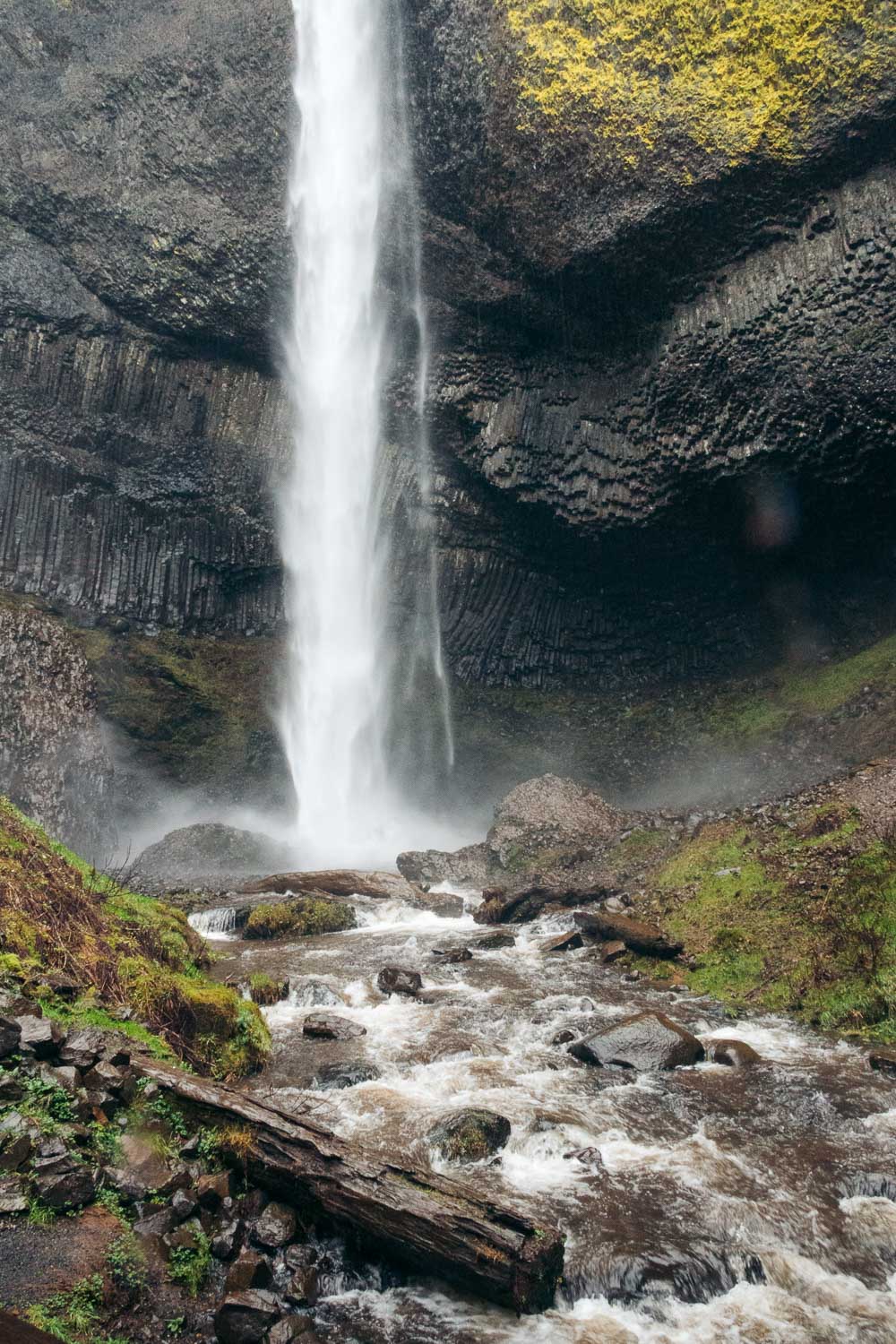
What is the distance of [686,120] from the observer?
20375 mm

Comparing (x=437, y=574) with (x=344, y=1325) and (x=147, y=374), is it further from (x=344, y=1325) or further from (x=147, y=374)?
(x=344, y=1325)

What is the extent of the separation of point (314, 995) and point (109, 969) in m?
3.25

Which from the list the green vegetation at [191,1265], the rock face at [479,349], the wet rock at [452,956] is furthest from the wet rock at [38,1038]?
the rock face at [479,349]

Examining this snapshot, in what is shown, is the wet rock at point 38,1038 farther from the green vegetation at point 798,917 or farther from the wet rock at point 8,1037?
the green vegetation at point 798,917

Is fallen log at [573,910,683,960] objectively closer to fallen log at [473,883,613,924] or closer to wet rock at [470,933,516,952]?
wet rock at [470,933,516,952]

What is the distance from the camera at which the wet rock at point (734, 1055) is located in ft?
26.2

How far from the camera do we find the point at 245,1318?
408 centimetres

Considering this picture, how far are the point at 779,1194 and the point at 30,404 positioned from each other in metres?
26.1

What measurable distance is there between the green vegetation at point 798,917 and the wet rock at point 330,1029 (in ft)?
14.8

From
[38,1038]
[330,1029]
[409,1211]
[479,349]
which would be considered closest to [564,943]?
[330,1029]

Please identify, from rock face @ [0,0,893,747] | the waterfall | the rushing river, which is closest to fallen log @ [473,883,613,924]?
the rushing river

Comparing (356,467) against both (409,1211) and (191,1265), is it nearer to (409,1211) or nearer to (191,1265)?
(409,1211)

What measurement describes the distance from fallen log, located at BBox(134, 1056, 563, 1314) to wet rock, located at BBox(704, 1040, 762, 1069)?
3.93m

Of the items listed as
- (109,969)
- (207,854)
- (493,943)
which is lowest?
(207,854)
